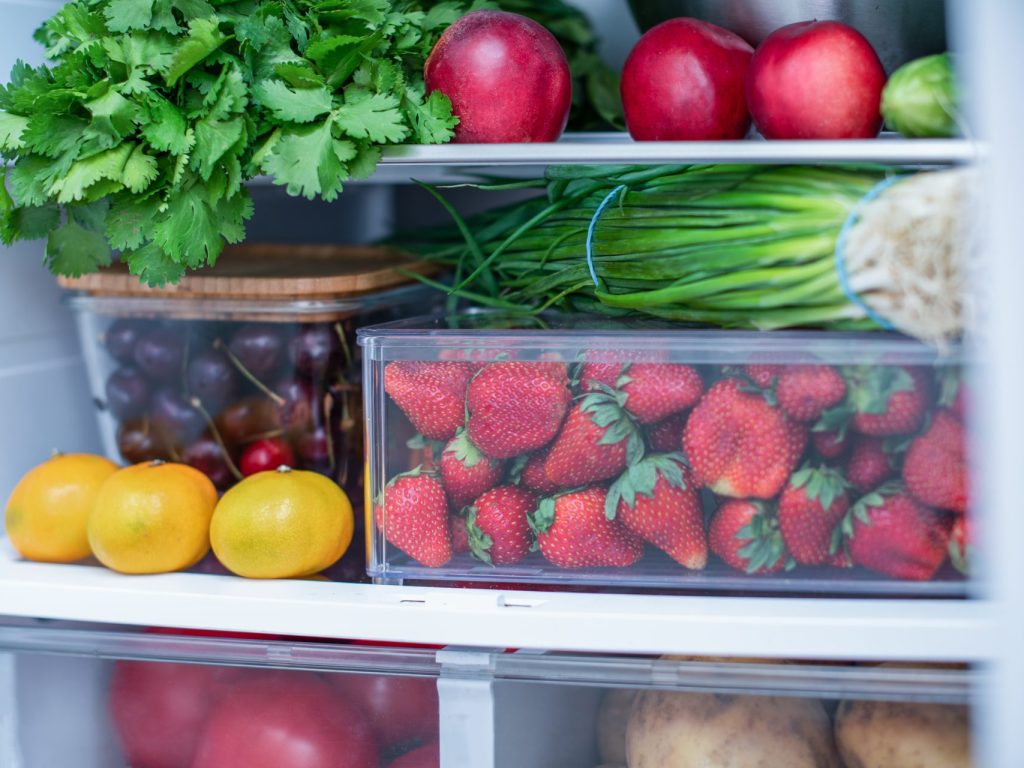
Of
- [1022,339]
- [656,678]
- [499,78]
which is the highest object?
[499,78]

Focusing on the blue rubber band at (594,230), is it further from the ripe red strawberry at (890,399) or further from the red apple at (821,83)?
the ripe red strawberry at (890,399)

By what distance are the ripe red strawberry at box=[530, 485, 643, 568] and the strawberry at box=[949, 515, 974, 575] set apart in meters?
0.24

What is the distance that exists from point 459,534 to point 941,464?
40cm

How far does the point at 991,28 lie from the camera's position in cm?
56

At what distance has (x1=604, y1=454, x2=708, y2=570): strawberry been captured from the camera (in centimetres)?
79

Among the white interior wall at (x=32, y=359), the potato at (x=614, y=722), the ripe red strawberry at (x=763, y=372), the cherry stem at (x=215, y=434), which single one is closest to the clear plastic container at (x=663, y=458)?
the ripe red strawberry at (x=763, y=372)

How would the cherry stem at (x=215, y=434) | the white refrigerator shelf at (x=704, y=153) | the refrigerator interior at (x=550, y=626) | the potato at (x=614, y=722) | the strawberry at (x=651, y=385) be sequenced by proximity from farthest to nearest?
the cherry stem at (x=215, y=434), the potato at (x=614, y=722), the strawberry at (x=651, y=385), the white refrigerator shelf at (x=704, y=153), the refrigerator interior at (x=550, y=626)

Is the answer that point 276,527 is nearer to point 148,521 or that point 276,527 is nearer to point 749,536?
point 148,521

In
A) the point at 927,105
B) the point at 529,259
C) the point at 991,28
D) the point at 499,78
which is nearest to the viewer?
the point at 991,28

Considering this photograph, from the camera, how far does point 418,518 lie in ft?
2.76

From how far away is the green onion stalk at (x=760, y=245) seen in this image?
0.68 m

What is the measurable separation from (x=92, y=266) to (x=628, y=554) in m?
0.57

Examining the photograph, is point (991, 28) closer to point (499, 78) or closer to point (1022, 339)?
point (1022, 339)

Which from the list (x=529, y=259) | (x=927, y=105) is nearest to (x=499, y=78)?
(x=529, y=259)
